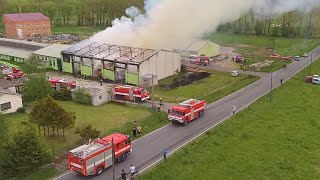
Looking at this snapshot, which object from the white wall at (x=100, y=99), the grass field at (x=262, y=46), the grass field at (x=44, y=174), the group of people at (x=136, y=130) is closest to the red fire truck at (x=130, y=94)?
the white wall at (x=100, y=99)

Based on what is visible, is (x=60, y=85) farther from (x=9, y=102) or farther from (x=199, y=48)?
(x=199, y=48)

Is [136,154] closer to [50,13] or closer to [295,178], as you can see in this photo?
[295,178]

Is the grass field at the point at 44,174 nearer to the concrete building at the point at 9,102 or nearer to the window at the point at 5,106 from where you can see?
the concrete building at the point at 9,102

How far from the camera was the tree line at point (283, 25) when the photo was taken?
330 ft

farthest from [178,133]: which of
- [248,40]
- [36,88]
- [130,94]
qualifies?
[248,40]

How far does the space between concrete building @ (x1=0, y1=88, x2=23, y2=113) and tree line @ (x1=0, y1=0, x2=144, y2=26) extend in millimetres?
76231

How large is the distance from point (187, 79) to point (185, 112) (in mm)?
19416

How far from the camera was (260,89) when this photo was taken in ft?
167

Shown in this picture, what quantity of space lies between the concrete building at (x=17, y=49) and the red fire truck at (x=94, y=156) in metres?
48.2

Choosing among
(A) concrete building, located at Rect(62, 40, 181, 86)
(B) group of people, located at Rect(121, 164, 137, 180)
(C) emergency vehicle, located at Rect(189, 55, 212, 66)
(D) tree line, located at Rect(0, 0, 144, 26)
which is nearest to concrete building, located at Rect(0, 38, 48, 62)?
(A) concrete building, located at Rect(62, 40, 181, 86)

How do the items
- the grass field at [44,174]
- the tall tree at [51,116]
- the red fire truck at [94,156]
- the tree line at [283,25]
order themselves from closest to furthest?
the red fire truck at [94,156]
the grass field at [44,174]
the tall tree at [51,116]
the tree line at [283,25]

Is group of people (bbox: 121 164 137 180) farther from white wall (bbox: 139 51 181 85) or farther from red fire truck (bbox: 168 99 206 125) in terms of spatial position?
white wall (bbox: 139 51 181 85)

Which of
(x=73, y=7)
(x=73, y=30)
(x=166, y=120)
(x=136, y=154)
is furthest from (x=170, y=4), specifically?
(x=73, y=7)

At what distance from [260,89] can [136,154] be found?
84.0ft
